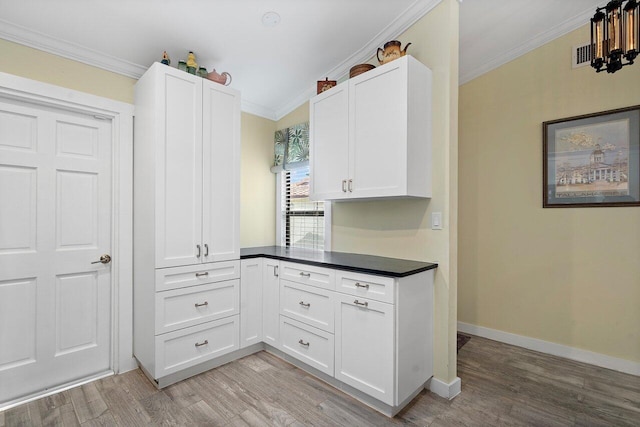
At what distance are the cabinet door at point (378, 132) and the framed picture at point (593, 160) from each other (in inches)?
68.5

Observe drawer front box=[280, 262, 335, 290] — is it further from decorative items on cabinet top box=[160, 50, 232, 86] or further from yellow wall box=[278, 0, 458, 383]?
decorative items on cabinet top box=[160, 50, 232, 86]

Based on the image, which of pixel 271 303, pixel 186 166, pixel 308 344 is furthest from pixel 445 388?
pixel 186 166

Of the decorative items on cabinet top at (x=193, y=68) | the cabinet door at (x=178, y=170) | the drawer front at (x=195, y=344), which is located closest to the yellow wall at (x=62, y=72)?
the decorative items on cabinet top at (x=193, y=68)

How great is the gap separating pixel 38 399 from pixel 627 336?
450 cm

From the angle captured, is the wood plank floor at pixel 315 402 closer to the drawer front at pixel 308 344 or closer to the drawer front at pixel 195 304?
the drawer front at pixel 308 344

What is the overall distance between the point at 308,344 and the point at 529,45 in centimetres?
343

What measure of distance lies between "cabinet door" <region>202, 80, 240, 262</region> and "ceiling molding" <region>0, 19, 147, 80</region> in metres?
0.70

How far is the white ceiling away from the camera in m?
2.12

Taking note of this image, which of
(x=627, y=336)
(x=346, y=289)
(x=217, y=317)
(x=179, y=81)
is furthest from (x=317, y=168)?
(x=627, y=336)

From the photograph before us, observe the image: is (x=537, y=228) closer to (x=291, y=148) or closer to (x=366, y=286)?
(x=366, y=286)

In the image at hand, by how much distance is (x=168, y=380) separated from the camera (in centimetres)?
229

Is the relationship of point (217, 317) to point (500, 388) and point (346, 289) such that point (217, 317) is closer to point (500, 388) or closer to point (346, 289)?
point (346, 289)

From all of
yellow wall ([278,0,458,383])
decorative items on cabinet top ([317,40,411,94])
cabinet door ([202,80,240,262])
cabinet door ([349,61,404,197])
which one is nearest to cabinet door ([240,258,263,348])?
cabinet door ([202,80,240,262])

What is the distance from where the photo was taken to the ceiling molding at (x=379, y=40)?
2301 millimetres
